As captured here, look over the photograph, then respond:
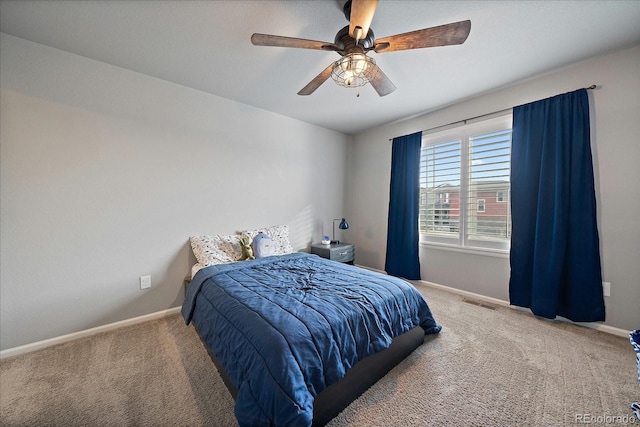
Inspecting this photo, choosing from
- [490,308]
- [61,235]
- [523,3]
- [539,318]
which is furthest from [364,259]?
[61,235]

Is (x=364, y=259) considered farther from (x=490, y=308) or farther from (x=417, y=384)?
(x=417, y=384)

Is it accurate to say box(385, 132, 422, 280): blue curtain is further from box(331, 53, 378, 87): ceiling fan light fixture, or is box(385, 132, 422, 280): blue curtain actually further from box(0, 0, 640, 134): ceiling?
box(331, 53, 378, 87): ceiling fan light fixture

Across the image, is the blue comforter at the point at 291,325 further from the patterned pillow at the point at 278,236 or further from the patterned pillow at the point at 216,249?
the patterned pillow at the point at 278,236

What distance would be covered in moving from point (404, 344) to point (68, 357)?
2.58m

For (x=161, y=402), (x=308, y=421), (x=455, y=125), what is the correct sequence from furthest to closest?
(x=455, y=125) < (x=161, y=402) < (x=308, y=421)

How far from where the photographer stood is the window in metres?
2.71

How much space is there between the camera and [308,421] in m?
1.01

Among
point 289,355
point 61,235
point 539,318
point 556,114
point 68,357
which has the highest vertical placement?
point 556,114

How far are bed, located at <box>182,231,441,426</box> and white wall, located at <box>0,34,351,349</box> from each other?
0.83 m

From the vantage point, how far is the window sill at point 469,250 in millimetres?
2688

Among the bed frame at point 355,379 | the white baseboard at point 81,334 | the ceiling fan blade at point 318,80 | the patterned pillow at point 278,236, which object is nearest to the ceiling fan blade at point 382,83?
the ceiling fan blade at point 318,80

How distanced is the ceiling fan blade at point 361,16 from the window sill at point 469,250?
106 inches

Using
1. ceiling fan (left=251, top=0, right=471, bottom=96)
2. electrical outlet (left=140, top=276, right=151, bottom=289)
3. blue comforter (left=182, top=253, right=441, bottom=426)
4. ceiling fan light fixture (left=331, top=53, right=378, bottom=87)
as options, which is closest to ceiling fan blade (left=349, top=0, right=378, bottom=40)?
ceiling fan (left=251, top=0, right=471, bottom=96)

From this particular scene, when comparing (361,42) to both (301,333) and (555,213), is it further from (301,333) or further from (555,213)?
(555,213)
